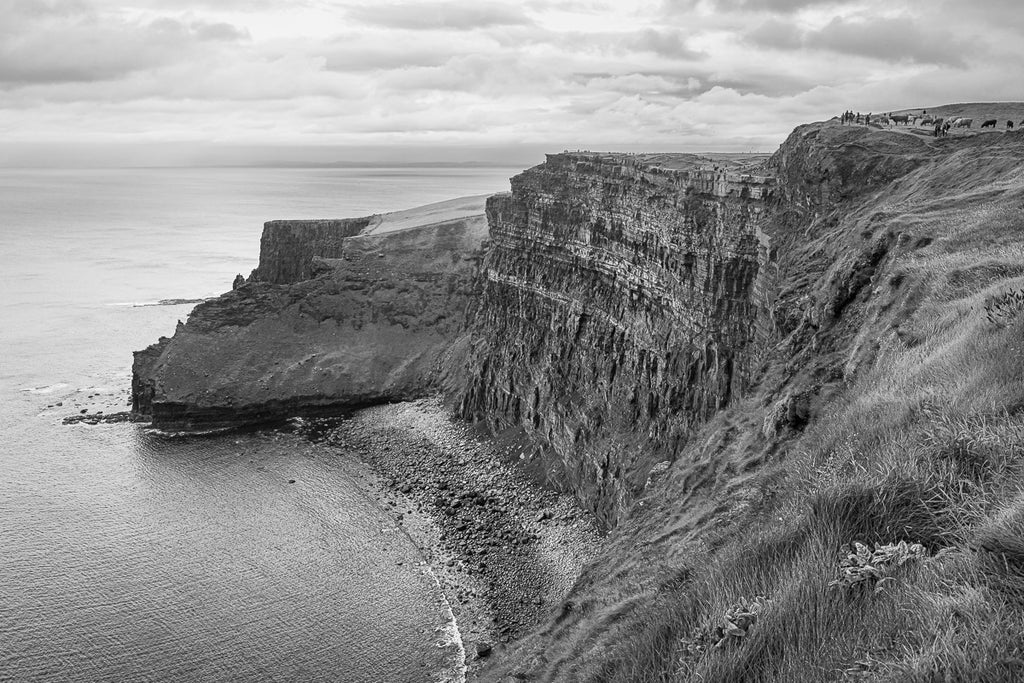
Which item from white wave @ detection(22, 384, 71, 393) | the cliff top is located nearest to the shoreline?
white wave @ detection(22, 384, 71, 393)

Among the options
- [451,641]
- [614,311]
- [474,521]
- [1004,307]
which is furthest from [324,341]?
[1004,307]

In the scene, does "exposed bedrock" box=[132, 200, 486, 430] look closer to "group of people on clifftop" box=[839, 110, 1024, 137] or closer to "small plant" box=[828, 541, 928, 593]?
"group of people on clifftop" box=[839, 110, 1024, 137]

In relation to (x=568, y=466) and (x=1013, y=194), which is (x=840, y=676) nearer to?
(x=1013, y=194)

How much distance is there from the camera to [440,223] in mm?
115250

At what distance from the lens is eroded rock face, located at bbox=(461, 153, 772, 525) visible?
50.6 m

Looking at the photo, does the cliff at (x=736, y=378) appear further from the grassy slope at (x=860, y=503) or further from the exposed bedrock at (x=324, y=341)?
the exposed bedrock at (x=324, y=341)

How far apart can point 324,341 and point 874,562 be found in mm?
89672

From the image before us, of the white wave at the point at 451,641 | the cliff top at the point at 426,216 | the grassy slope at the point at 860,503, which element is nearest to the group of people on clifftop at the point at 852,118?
the grassy slope at the point at 860,503

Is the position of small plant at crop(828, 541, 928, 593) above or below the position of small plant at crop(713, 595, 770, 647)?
above

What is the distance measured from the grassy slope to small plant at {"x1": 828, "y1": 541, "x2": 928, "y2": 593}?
0.34 ft

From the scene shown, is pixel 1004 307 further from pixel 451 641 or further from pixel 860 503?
pixel 451 641

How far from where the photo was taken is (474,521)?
57.5 metres

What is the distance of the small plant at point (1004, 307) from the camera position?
45.1 ft

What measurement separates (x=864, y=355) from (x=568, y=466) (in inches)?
1762
